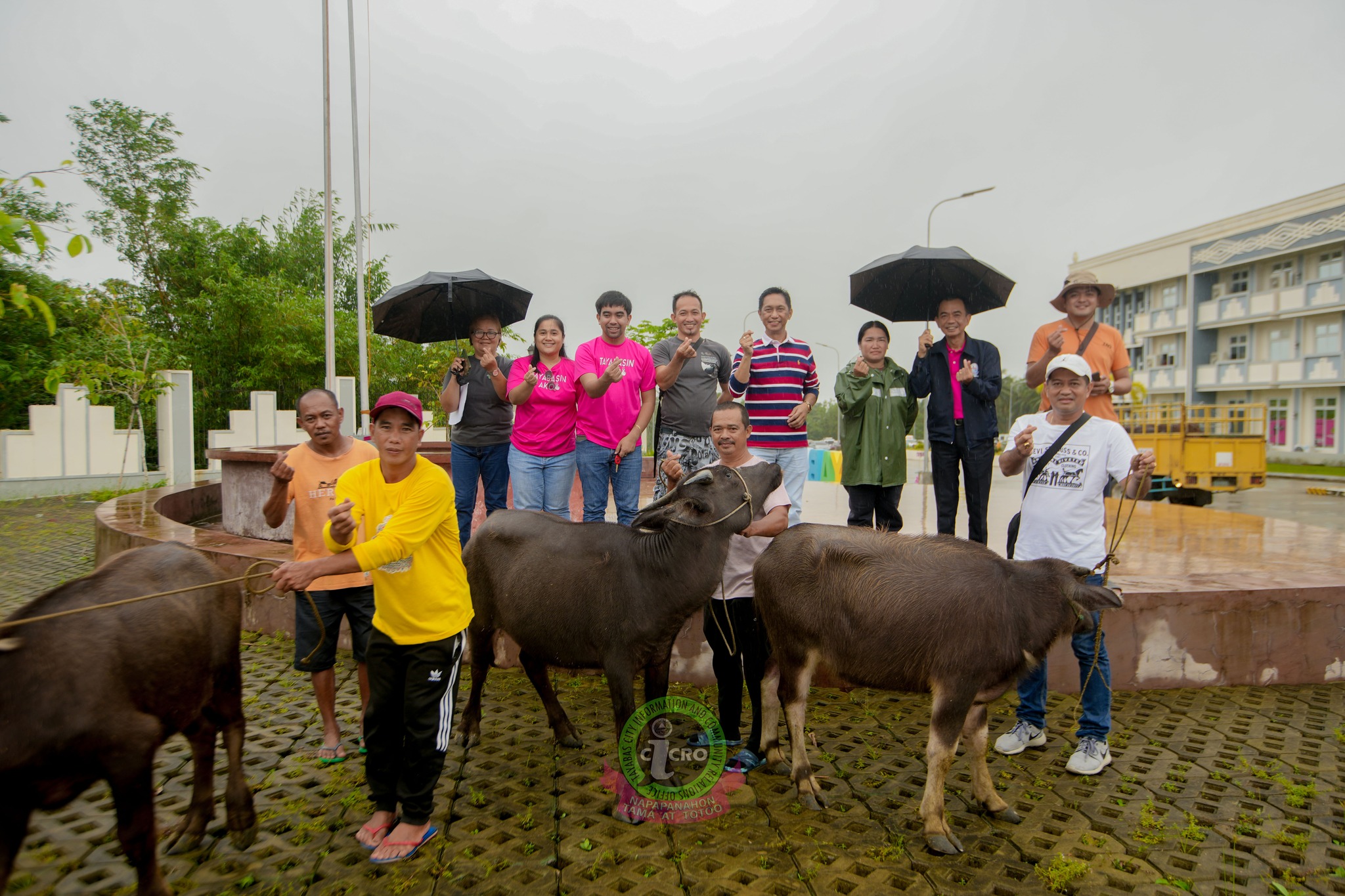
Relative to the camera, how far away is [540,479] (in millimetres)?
5590

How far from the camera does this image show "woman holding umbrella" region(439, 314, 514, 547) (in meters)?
5.81

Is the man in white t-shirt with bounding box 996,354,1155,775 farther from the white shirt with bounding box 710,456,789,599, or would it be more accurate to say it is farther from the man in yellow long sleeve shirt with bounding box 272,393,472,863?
the man in yellow long sleeve shirt with bounding box 272,393,472,863

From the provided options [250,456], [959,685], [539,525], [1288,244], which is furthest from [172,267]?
[1288,244]

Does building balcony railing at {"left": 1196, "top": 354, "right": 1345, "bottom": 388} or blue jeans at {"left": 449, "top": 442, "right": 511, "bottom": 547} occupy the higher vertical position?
building balcony railing at {"left": 1196, "top": 354, "right": 1345, "bottom": 388}

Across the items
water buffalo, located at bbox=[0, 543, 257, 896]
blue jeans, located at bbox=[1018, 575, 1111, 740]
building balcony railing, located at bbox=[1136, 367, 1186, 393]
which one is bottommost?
blue jeans, located at bbox=[1018, 575, 1111, 740]

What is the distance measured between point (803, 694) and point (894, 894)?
3.41 ft

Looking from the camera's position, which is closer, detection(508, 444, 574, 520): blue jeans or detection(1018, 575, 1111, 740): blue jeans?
detection(1018, 575, 1111, 740): blue jeans

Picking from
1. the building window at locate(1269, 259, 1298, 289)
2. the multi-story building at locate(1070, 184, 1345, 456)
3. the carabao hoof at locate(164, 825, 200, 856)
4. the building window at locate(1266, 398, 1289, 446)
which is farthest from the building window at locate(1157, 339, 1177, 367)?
the carabao hoof at locate(164, 825, 200, 856)

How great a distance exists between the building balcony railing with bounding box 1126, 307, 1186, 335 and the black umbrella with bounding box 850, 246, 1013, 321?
40021 millimetres

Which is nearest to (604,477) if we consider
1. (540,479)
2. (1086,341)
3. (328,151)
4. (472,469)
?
(540,479)

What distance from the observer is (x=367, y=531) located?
3.33m

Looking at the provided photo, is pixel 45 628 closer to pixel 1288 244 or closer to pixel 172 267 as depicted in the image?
pixel 172 267

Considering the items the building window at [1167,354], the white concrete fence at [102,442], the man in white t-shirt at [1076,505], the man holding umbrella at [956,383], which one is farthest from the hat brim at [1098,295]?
the building window at [1167,354]

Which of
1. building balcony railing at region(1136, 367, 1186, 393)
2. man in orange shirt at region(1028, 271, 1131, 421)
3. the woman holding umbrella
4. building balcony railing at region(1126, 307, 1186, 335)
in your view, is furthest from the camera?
building balcony railing at region(1136, 367, 1186, 393)
